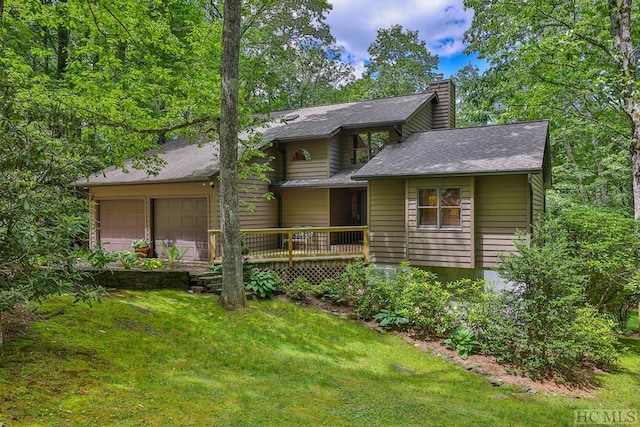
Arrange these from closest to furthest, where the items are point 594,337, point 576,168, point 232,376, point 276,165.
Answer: point 232,376 → point 594,337 → point 276,165 → point 576,168

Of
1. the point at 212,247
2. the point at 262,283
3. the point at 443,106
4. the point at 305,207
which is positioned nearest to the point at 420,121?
the point at 443,106

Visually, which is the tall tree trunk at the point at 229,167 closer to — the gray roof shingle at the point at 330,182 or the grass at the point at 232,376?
the grass at the point at 232,376

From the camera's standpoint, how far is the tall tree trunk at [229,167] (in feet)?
28.7

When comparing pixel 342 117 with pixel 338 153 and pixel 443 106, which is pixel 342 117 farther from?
pixel 443 106

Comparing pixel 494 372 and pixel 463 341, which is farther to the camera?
pixel 463 341

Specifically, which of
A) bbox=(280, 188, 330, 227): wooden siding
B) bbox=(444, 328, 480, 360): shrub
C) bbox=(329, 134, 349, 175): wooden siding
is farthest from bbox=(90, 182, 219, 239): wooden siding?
bbox=(444, 328, 480, 360): shrub

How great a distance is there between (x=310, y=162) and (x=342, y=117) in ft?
8.42

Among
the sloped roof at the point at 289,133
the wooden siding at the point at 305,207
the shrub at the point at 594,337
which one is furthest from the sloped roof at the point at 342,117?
the shrub at the point at 594,337

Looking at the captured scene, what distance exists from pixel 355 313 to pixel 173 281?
4.59 meters

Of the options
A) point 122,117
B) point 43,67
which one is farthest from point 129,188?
point 43,67

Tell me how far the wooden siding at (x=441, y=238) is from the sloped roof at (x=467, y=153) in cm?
46

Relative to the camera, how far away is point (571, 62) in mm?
12742

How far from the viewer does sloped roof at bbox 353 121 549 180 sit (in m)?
10.4

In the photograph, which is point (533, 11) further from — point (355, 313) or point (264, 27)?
point (264, 27)
